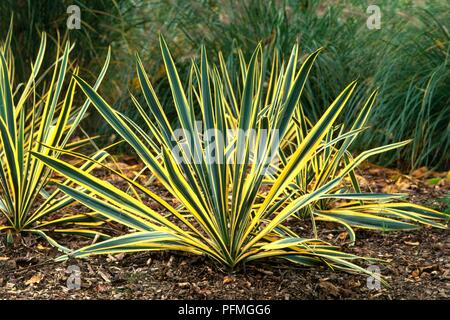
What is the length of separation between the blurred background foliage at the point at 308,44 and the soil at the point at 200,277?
1635mm

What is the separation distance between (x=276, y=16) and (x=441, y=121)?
1.37m

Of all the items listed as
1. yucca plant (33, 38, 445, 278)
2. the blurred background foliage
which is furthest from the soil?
the blurred background foliage

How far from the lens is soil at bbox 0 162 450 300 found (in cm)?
277

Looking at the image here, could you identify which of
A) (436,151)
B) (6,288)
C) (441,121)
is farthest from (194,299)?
(441,121)

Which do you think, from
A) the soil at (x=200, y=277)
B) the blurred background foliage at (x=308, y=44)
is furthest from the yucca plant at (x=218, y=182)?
the blurred background foliage at (x=308, y=44)

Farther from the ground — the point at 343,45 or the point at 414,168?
the point at 343,45

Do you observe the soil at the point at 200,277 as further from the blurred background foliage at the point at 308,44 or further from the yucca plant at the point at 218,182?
the blurred background foliage at the point at 308,44

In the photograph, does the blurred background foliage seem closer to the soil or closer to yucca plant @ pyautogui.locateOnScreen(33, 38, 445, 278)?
the soil

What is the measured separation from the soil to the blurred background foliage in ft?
5.36

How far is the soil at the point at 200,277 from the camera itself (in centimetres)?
277

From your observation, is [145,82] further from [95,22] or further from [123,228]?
[95,22]

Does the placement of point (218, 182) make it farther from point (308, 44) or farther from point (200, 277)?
point (308, 44)

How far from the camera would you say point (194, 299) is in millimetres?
2719

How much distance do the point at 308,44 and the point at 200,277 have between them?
275 cm
